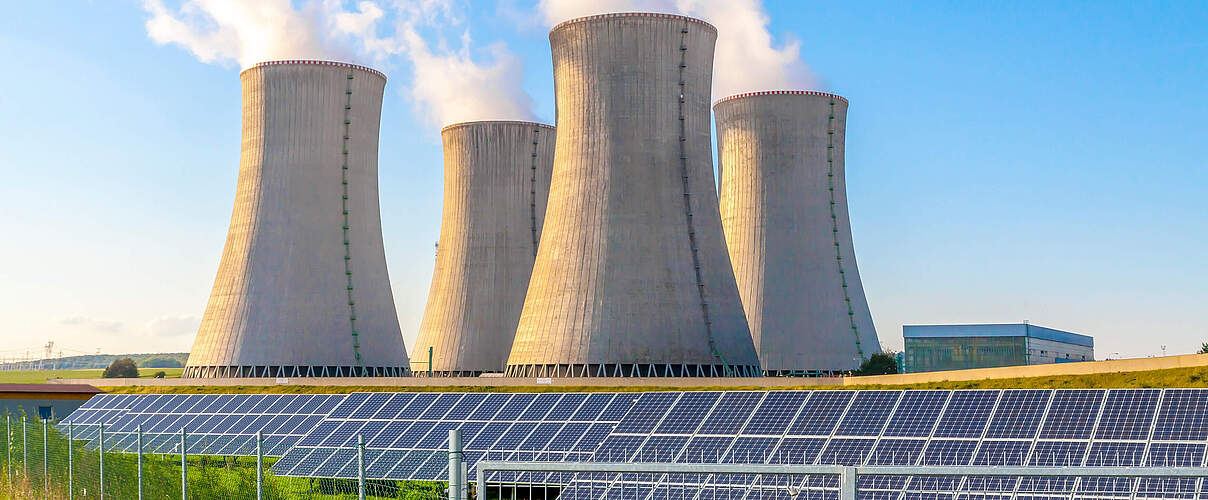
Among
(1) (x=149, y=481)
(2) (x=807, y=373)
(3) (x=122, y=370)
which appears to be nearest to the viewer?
(1) (x=149, y=481)

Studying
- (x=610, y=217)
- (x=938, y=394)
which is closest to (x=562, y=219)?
(x=610, y=217)

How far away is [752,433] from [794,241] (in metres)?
26.9

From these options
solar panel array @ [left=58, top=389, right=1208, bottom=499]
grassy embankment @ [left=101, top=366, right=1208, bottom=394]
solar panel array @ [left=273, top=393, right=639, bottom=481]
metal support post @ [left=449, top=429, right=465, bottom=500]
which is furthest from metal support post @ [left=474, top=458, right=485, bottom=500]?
grassy embankment @ [left=101, top=366, right=1208, bottom=394]

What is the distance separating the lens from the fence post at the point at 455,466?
7.09m

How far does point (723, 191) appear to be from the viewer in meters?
49.2

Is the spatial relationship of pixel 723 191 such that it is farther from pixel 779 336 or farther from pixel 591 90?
pixel 591 90

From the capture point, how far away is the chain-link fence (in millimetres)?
17453

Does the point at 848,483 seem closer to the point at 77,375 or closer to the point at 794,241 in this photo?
the point at 794,241

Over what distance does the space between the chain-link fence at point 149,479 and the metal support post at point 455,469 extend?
9.90 meters

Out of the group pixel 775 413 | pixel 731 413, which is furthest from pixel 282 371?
pixel 775 413

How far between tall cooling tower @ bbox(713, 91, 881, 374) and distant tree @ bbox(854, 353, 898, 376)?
125 cm

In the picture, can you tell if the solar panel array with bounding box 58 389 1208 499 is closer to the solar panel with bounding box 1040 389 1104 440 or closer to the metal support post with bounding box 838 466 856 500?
the solar panel with bounding box 1040 389 1104 440

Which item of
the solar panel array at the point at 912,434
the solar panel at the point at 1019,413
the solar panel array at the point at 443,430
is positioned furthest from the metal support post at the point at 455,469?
the solar panel at the point at 1019,413

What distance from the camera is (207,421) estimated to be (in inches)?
1041
